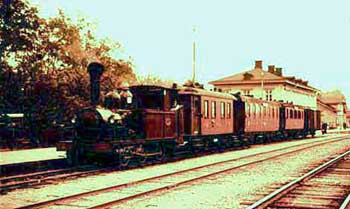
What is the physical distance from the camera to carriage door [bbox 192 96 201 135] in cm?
2208

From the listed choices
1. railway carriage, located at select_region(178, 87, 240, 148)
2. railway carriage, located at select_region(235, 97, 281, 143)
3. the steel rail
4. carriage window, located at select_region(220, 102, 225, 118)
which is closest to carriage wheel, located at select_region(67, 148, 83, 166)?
railway carriage, located at select_region(178, 87, 240, 148)

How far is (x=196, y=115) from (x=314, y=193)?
1080 centimetres

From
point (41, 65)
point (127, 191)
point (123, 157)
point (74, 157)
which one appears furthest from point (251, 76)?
point (127, 191)

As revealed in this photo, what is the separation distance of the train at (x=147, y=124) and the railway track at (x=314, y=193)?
5.53m

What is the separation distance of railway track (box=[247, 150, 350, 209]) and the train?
18.2 feet

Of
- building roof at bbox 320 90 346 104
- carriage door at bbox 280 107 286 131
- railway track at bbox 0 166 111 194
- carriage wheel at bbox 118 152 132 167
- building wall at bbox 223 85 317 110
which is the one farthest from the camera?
building roof at bbox 320 90 346 104

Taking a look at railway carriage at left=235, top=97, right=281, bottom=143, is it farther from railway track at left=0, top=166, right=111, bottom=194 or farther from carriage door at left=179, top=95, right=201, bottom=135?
railway track at left=0, top=166, right=111, bottom=194

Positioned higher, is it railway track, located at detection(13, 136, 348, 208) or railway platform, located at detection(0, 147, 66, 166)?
railway platform, located at detection(0, 147, 66, 166)

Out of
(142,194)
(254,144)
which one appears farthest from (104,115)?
(254,144)

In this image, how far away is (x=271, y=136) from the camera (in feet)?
124

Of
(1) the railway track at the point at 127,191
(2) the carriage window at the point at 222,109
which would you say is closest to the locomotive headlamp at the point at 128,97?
(1) the railway track at the point at 127,191

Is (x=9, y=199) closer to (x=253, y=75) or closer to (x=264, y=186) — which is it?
(x=264, y=186)

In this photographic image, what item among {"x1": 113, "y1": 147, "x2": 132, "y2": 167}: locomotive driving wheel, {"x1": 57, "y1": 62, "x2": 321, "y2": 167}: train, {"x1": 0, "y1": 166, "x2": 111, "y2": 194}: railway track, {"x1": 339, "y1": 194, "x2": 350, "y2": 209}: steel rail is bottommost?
{"x1": 339, "y1": 194, "x2": 350, "y2": 209}: steel rail

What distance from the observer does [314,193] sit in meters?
11.8
